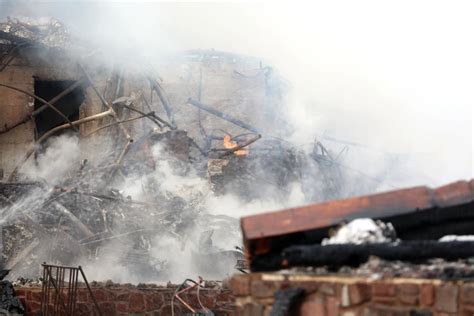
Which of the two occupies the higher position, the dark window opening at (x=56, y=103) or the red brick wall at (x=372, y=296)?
the dark window opening at (x=56, y=103)

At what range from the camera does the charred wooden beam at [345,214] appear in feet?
12.2

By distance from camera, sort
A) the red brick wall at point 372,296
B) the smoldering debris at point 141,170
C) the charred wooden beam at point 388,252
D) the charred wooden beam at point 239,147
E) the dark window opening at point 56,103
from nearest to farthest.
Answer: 1. the red brick wall at point 372,296
2. the charred wooden beam at point 388,252
3. the smoldering debris at point 141,170
4. the charred wooden beam at point 239,147
5. the dark window opening at point 56,103

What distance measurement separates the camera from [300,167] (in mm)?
19219

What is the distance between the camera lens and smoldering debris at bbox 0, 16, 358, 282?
14055 mm

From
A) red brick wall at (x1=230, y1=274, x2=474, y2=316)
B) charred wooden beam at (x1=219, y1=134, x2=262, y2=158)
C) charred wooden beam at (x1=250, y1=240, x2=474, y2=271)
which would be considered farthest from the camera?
charred wooden beam at (x1=219, y1=134, x2=262, y2=158)

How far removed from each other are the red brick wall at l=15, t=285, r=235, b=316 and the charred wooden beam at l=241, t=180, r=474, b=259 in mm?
6548

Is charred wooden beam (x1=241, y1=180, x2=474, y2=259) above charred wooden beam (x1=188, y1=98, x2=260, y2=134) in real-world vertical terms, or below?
below

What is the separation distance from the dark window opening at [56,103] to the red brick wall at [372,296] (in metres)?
17.1

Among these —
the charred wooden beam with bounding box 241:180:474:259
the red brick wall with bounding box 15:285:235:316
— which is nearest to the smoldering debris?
the red brick wall with bounding box 15:285:235:316

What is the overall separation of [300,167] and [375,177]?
2.67 m

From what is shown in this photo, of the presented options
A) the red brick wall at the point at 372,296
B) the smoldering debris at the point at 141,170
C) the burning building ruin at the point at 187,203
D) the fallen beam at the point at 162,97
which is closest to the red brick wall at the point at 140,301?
the burning building ruin at the point at 187,203

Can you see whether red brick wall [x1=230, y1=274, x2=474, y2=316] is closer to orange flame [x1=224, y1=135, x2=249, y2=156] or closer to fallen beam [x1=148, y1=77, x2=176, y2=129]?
→ orange flame [x1=224, y1=135, x2=249, y2=156]

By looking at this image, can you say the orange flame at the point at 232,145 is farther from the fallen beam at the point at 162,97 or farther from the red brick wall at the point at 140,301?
the red brick wall at the point at 140,301

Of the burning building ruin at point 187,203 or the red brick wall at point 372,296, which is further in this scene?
the burning building ruin at point 187,203
